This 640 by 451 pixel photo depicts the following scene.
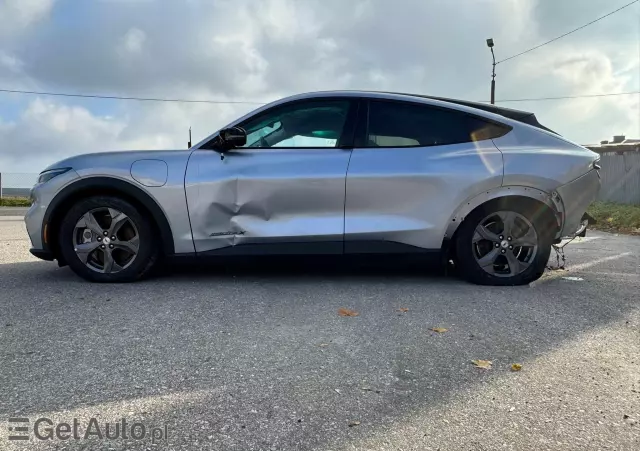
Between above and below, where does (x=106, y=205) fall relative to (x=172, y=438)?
above

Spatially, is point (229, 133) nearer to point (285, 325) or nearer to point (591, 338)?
point (285, 325)

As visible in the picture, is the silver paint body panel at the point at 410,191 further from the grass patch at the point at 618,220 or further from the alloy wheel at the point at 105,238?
the grass patch at the point at 618,220

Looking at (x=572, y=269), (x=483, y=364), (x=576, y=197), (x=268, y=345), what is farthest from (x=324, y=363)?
(x=572, y=269)

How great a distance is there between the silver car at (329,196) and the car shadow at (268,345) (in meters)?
0.27

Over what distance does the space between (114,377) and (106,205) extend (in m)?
2.14

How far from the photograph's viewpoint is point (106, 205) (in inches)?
163

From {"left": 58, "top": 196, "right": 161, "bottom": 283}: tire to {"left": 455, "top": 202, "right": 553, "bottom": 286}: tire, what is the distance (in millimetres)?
2687

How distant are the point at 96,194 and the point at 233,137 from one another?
1305 mm

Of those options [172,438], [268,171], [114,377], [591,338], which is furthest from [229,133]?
[591,338]

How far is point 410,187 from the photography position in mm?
4086

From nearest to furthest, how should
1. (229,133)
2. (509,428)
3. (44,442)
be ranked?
(44,442), (509,428), (229,133)

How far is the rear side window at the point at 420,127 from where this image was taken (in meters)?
4.23

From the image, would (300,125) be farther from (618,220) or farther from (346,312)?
(618,220)

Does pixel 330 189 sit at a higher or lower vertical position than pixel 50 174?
lower
